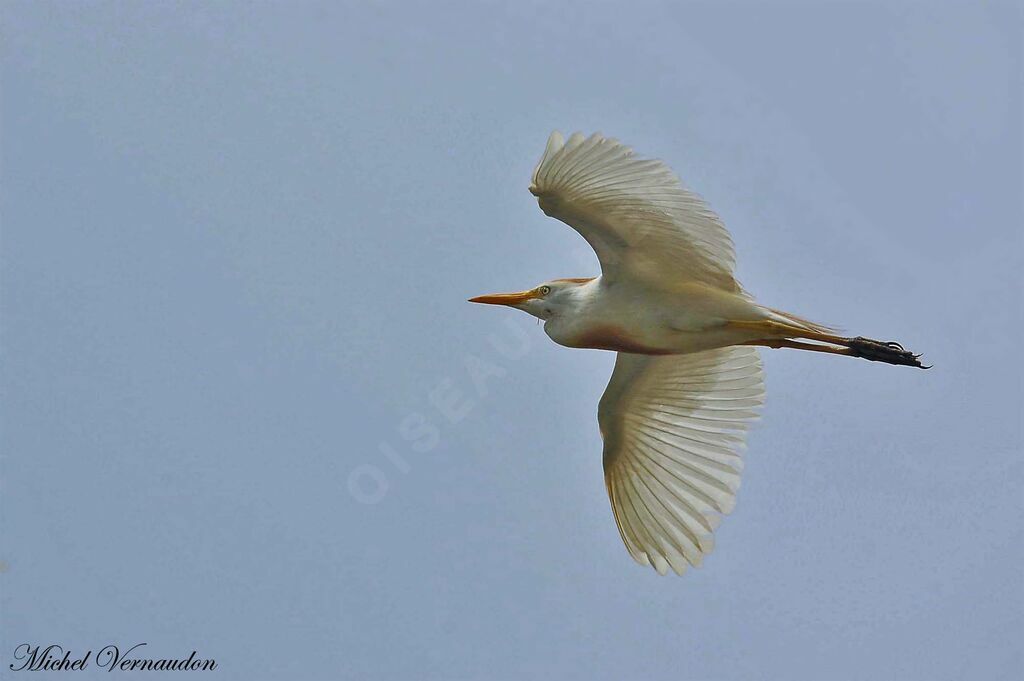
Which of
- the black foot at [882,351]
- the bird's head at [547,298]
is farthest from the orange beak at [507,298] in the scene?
the black foot at [882,351]

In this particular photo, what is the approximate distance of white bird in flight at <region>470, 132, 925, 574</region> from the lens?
8.48 m

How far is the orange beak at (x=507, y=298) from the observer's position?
A: 9.67 meters

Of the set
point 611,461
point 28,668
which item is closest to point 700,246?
point 611,461

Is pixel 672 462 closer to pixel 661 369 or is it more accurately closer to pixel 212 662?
pixel 661 369

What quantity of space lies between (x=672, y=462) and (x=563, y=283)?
139 cm

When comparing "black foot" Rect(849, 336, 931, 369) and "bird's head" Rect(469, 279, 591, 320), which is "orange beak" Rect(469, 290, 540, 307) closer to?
"bird's head" Rect(469, 279, 591, 320)

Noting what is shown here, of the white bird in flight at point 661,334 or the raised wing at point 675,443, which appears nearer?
the white bird in flight at point 661,334

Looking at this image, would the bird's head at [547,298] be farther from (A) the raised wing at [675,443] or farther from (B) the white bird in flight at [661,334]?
(A) the raised wing at [675,443]

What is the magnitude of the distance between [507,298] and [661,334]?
1200 mm

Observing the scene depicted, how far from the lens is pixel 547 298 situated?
9.48 metres

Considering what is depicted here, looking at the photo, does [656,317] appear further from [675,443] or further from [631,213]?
[675,443]

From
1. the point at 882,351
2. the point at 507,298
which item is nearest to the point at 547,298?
the point at 507,298

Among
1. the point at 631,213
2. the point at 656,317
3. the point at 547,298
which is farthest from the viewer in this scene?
the point at 547,298

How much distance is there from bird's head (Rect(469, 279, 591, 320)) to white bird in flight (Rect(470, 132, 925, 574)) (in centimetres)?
1
